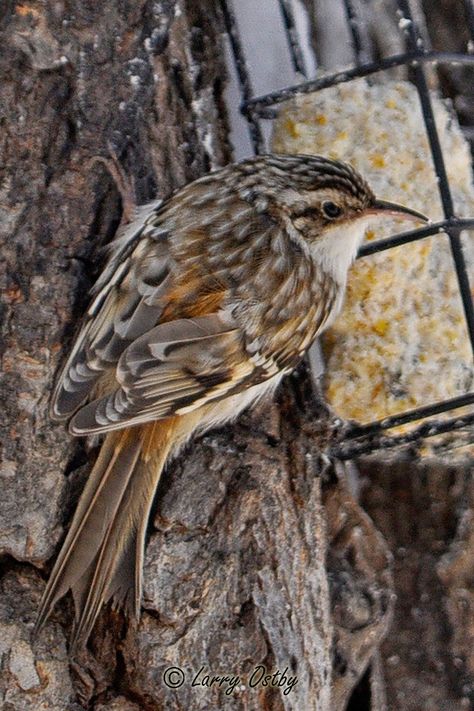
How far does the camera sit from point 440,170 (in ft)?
8.55

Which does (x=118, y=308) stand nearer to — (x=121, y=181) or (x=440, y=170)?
(x=121, y=181)

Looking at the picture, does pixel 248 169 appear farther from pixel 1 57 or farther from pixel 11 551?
pixel 11 551

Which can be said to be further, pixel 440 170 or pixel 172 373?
pixel 440 170

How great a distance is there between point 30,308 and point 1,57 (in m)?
0.53

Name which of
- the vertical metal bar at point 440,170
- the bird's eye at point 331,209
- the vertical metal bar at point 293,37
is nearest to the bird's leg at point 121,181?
the bird's eye at point 331,209

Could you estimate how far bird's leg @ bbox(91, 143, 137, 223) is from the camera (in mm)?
2586

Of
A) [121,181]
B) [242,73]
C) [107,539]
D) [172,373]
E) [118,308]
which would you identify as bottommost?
[107,539]

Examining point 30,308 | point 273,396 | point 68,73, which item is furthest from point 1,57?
point 273,396

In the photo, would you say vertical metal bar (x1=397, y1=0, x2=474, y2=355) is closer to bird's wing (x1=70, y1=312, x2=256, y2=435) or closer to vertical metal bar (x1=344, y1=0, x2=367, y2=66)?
vertical metal bar (x1=344, y1=0, x2=367, y2=66)

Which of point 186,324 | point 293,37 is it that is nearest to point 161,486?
point 186,324

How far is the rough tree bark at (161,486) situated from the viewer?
241 centimetres

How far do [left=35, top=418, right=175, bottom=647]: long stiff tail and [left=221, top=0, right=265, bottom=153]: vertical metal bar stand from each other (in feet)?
2.65

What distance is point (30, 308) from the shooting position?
252cm

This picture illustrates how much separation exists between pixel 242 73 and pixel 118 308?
675mm
